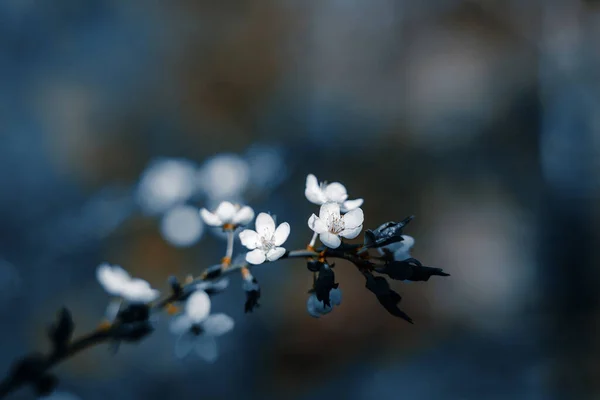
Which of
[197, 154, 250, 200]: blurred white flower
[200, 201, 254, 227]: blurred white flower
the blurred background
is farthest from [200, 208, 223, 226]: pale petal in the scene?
the blurred background

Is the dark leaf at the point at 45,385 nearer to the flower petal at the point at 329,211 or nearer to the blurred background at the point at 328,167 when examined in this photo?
the flower petal at the point at 329,211

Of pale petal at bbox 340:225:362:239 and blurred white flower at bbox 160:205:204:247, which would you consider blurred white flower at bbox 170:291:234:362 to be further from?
blurred white flower at bbox 160:205:204:247

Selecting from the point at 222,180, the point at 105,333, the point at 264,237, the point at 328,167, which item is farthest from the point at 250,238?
the point at 328,167

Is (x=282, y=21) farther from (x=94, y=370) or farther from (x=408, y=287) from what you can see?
(x=94, y=370)

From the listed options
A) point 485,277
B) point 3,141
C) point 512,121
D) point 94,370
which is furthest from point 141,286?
point 512,121

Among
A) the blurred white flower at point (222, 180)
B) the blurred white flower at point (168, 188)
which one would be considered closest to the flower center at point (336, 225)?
the blurred white flower at point (222, 180)

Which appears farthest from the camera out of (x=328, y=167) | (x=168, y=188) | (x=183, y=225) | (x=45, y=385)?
(x=328, y=167)

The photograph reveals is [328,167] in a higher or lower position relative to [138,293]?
lower

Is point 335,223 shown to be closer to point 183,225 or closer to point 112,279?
point 112,279
